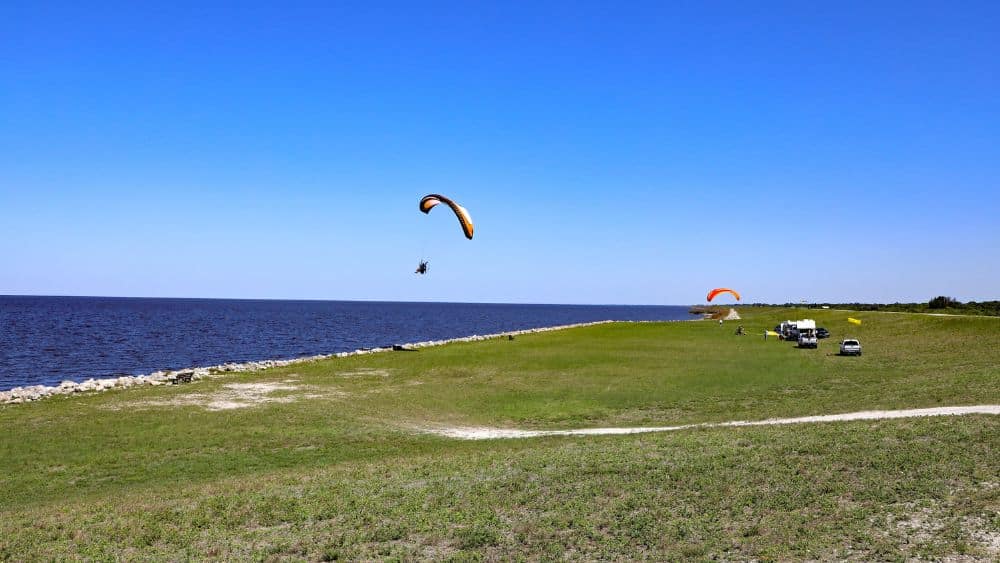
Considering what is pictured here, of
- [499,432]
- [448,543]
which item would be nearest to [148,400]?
[499,432]

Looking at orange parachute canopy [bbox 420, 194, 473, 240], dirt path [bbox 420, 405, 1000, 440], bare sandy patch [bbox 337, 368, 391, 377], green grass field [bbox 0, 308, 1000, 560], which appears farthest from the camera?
bare sandy patch [bbox 337, 368, 391, 377]

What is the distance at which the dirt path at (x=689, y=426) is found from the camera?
80.2 ft

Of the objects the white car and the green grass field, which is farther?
the white car

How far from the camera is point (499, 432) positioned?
1117 inches

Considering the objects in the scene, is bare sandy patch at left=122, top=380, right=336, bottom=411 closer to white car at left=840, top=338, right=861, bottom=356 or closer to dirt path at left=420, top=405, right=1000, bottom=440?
dirt path at left=420, top=405, right=1000, bottom=440

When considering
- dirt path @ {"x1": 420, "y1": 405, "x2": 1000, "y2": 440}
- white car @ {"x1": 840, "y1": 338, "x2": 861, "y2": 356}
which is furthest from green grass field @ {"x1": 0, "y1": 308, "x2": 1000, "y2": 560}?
white car @ {"x1": 840, "y1": 338, "x2": 861, "y2": 356}

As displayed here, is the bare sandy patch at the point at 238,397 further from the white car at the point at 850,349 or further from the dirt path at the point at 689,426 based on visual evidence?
the white car at the point at 850,349

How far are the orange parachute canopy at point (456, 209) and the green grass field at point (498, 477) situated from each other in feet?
31.8

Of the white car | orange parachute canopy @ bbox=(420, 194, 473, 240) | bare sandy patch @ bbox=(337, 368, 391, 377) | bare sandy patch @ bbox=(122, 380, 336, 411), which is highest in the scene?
orange parachute canopy @ bbox=(420, 194, 473, 240)

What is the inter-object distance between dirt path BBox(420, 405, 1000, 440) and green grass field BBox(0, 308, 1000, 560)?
1383mm

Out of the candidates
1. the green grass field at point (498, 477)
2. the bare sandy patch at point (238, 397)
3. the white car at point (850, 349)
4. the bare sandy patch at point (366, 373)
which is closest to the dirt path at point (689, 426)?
the green grass field at point (498, 477)

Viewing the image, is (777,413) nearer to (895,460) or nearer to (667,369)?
(895,460)

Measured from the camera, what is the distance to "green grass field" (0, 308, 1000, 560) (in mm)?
12875

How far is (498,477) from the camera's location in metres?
17.2
